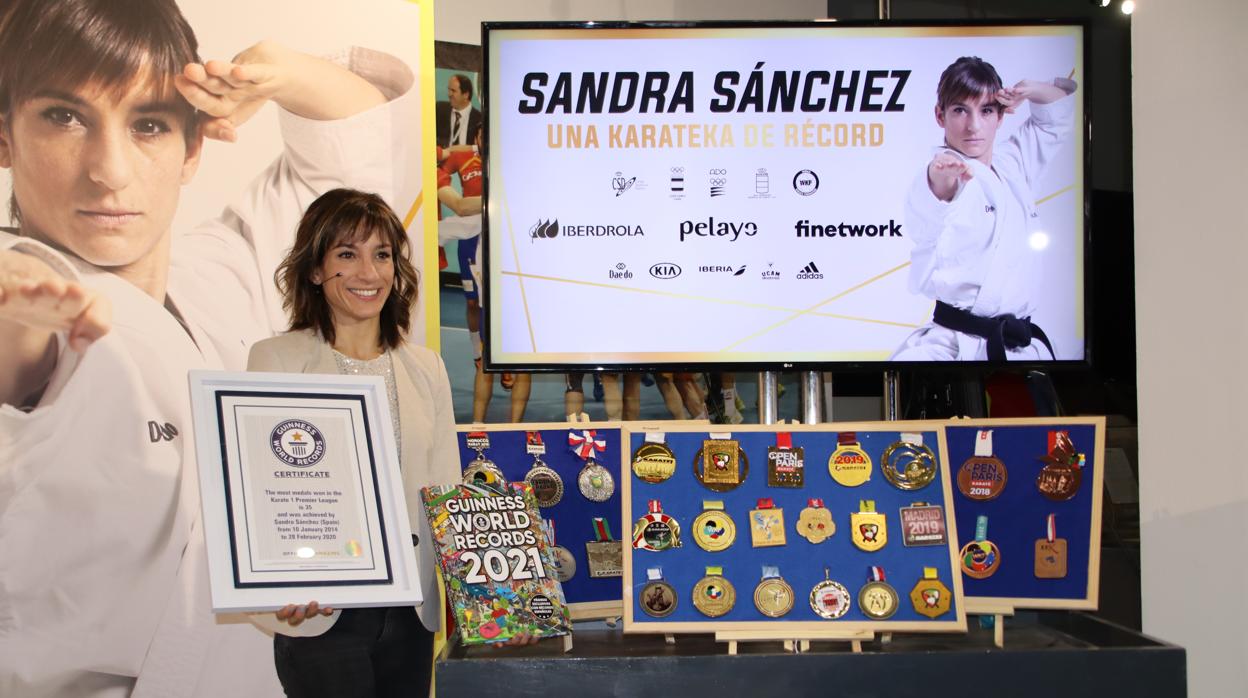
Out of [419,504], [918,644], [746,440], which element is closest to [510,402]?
[419,504]

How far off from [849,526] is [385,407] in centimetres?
120

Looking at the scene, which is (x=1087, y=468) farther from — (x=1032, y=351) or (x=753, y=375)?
(x=753, y=375)

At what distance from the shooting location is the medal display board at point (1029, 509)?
2.76m

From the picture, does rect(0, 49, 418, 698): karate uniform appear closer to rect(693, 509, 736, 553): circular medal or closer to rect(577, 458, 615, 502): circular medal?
rect(577, 458, 615, 502): circular medal

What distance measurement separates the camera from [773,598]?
2.58 m

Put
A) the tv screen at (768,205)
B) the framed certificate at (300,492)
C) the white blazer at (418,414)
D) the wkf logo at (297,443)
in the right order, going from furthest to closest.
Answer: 1. the tv screen at (768,205)
2. the white blazer at (418,414)
3. the wkf logo at (297,443)
4. the framed certificate at (300,492)

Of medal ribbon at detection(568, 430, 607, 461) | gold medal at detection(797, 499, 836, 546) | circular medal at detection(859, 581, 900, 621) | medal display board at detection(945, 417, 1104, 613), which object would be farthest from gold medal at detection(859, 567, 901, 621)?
medal ribbon at detection(568, 430, 607, 461)

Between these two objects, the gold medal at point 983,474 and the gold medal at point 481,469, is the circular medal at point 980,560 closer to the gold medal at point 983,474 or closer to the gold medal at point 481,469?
the gold medal at point 983,474

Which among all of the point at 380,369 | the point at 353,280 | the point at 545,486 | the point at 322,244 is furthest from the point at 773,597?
the point at 322,244

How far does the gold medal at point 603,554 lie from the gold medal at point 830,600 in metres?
0.51

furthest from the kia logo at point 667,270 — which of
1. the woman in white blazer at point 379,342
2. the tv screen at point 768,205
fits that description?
the woman in white blazer at point 379,342

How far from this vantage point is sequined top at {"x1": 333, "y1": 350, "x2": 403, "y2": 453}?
9.38 ft

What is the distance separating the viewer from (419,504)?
9.42 feet

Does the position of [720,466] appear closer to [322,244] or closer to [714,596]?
[714,596]
